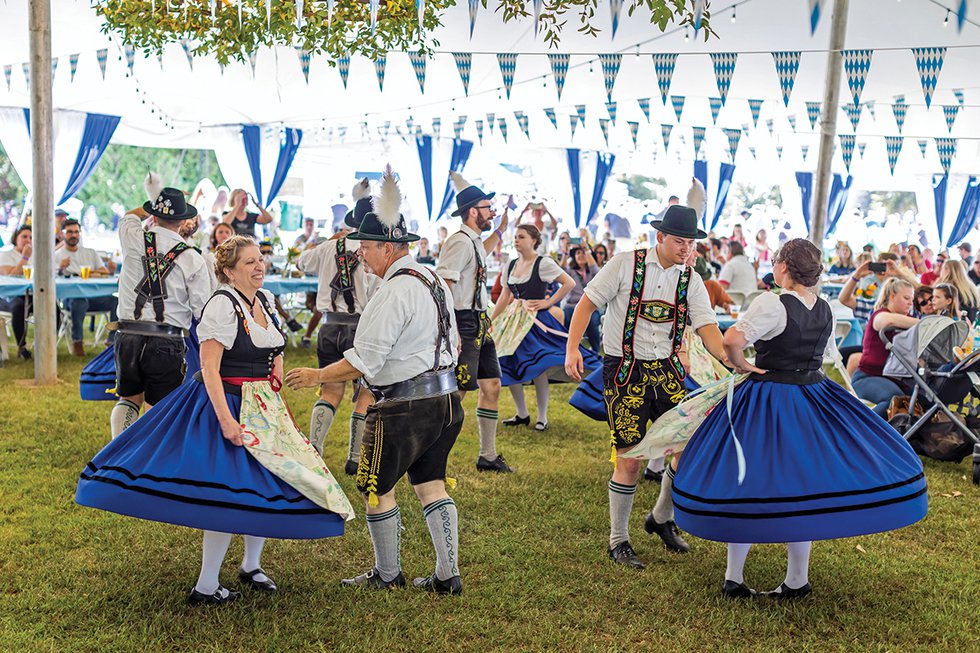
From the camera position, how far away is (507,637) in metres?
3.16

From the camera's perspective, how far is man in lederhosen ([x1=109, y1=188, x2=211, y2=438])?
450cm

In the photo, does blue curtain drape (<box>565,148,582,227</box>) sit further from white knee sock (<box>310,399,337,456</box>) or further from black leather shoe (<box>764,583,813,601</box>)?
black leather shoe (<box>764,583,813,601</box>)

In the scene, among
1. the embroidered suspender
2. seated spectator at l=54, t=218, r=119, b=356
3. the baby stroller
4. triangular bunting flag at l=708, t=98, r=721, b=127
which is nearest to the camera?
the embroidered suspender

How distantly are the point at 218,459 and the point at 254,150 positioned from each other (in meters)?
14.3

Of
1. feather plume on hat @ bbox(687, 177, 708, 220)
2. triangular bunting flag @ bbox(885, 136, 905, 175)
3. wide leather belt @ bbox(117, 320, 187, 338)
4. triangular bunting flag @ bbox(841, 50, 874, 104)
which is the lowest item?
wide leather belt @ bbox(117, 320, 187, 338)

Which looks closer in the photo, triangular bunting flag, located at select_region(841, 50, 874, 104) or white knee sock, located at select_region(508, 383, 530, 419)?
white knee sock, located at select_region(508, 383, 530, 419)

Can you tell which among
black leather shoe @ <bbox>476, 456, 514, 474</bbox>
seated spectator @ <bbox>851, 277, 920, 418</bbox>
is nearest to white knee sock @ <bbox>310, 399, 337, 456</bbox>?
black leather shoe @ <bbox>476, 456, 514, 474</bbox>

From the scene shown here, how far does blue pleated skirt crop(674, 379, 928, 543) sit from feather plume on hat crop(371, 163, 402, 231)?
1418 millimetres

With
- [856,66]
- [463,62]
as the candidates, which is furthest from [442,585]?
[463,62]

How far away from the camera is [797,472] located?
3.16 m

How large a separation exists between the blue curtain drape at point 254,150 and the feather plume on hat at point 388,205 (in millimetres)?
13810

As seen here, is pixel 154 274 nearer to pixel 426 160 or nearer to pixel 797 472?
pixel 797 472

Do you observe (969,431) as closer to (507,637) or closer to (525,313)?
(525,313)

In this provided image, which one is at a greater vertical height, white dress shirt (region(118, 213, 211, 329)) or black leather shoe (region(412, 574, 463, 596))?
white dress shirt (region(118, 213, 211, 329))
